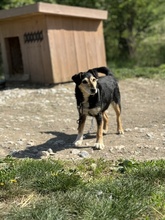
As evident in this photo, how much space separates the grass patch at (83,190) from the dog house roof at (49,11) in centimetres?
671

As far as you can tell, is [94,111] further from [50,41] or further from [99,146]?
[50,41]

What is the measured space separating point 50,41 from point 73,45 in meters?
1.05

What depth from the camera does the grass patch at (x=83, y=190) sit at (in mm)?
3242

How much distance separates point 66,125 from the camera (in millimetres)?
7297

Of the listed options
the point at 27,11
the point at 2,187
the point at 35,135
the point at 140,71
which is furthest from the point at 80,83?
the point at 140,71

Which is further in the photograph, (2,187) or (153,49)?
(153,49)

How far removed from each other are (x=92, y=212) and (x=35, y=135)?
3534mm

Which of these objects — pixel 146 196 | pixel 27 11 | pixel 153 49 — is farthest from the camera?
pixel 153 49

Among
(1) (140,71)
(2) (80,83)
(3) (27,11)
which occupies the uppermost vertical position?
(3) (27,11)

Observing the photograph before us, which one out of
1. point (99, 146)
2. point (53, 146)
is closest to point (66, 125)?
point (53, 146)

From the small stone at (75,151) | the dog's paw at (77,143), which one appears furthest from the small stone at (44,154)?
the dog's paw at (77,143)

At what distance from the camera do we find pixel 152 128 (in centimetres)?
655

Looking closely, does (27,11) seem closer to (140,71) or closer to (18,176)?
(140,71)

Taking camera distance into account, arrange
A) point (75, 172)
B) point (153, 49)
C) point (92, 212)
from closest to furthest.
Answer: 1. point (92, 212)
2. point (75, 172)
3. point (153, 49)
